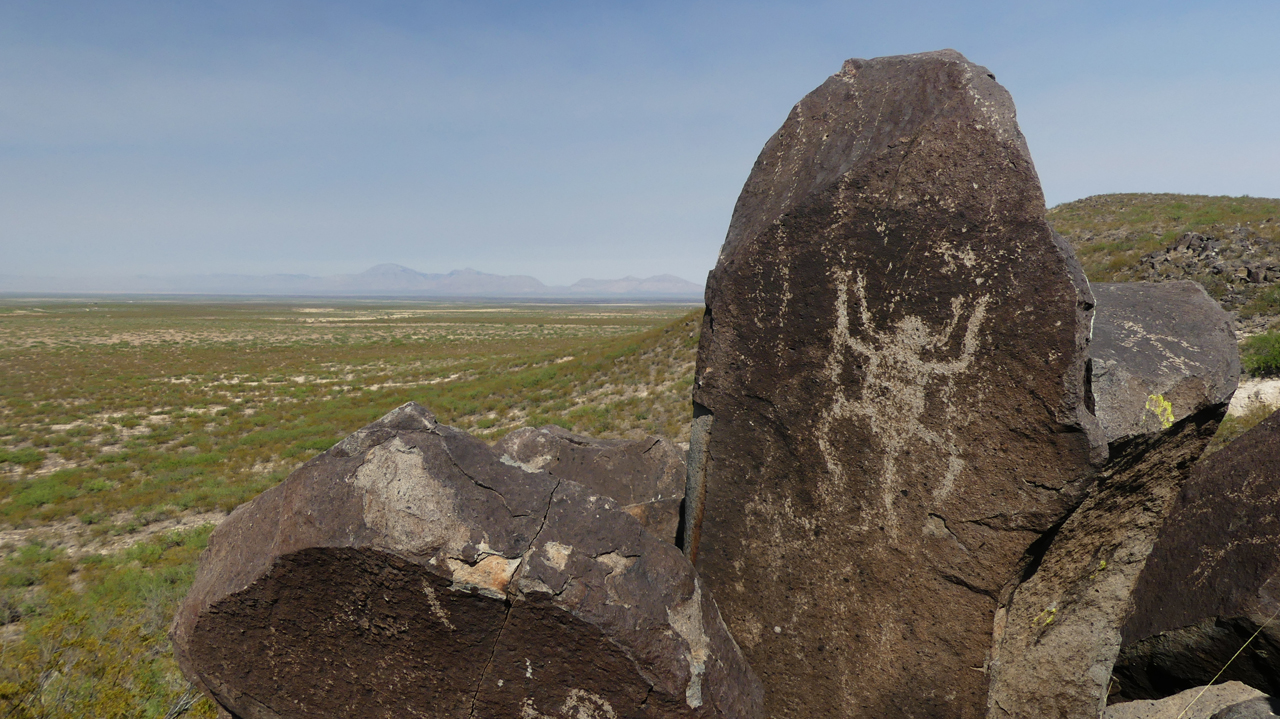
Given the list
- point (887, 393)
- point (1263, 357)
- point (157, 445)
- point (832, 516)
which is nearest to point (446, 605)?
point (832, 516)

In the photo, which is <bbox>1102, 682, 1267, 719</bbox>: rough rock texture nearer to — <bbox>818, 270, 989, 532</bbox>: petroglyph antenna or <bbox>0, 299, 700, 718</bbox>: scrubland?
<bbox>818, 270, 989, 532</bbox>: petroglyph antenna

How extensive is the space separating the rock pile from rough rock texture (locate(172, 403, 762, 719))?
0.01 meters

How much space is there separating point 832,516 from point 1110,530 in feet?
5.38

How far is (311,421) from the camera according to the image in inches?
799

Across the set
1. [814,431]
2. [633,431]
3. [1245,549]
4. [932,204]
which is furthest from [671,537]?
[633,431]

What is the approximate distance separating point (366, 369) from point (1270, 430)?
3827 cm

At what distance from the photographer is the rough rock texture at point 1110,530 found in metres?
3.16

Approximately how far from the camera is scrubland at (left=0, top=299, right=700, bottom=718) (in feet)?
14.5

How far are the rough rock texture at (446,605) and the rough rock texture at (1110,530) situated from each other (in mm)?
1510

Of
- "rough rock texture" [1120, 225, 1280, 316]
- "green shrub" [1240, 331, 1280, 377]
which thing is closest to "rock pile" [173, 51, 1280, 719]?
"green shrub" [1240, 331, 1280, 377]

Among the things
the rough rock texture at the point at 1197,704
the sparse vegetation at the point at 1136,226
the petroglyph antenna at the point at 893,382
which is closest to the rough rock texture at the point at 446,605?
the petroglyph antenna at the point at 893,382

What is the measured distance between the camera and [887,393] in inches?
115

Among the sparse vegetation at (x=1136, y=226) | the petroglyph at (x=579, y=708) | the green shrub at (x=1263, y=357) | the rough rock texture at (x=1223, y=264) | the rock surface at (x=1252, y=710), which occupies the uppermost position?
the sparse vegetation at (x=1136, y=226)

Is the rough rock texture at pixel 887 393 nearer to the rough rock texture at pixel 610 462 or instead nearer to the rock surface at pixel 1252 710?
the rock surface at pixel 1252 710
